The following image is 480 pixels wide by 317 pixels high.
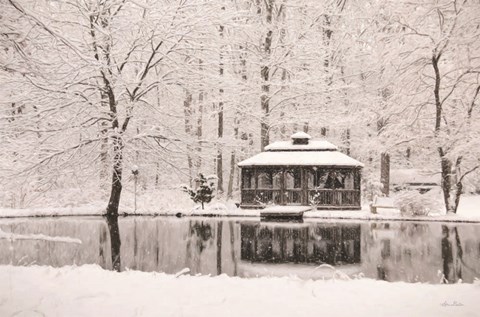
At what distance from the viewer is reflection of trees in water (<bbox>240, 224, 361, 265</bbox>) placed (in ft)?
44.4

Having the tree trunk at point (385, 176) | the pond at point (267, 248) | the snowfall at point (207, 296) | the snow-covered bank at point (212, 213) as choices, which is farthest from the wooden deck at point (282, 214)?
the snowfall at point (207, 296)

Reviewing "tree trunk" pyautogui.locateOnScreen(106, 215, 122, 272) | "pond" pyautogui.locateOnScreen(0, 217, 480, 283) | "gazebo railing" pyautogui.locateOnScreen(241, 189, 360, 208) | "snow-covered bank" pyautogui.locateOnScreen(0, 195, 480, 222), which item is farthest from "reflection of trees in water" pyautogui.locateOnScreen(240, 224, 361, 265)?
"gazebo railing" pyautogui.locateOnScreen(241, 189, 360, 208)

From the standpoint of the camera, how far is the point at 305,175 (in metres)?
30.0

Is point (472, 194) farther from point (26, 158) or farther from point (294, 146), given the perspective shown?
point (26, 158)

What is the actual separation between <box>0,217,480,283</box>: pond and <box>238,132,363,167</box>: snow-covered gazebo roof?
Result: 658 centimetres

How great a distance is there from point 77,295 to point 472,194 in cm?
3597

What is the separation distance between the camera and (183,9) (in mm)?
25172

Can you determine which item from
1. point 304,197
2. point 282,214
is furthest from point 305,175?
point 282,214

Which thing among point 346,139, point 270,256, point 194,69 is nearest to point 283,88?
point 346,139

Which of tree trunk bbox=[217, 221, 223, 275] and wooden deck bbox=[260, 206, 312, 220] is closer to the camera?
tree trunk bbox=[217, 221, 223, 275]

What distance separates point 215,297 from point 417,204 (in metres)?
19.5

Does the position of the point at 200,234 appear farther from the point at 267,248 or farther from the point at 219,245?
the point at 267,248

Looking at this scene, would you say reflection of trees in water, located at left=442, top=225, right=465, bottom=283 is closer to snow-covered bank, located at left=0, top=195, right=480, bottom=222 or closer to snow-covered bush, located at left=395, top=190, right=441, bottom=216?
snow-covered bank, located at left=0, top=195, right=480, bottom=222

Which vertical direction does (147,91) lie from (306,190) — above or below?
above
